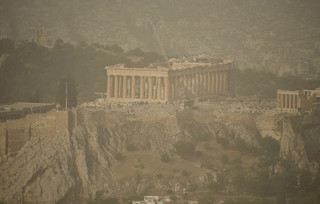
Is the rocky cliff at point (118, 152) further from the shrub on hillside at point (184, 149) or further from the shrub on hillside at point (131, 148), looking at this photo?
the shrub on hillside at point (184, 149)

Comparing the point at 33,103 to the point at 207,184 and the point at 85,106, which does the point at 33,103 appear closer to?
the point at 85,106

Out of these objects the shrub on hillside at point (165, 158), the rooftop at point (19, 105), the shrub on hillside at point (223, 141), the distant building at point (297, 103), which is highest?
the distant building at point (297, 103)

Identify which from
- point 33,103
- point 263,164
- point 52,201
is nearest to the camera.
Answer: point 52,201

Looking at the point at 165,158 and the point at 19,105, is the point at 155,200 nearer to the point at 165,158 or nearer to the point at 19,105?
the point at 165,158

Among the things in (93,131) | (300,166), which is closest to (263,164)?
(300,166)

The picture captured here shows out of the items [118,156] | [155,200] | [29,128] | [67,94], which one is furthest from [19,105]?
[155,200]

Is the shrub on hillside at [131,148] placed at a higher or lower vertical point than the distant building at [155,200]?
higher

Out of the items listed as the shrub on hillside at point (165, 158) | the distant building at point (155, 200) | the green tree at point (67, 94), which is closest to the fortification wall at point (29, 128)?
the shrub on hillside at point (165, 158)
